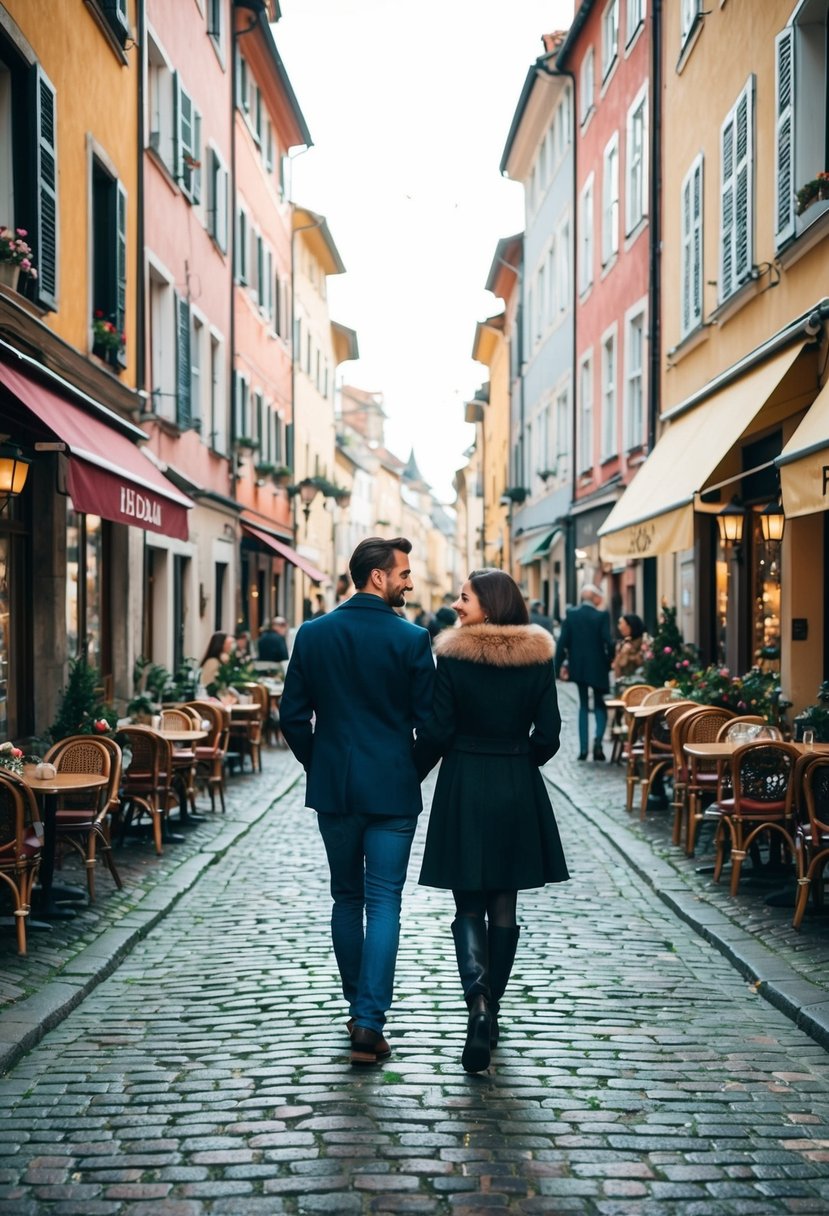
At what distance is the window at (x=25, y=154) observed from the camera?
11.4 m

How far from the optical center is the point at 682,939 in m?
7.79

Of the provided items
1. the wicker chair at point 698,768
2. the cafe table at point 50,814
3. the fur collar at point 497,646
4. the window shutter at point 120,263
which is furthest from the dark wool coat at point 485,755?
the window shutter at point 120,263

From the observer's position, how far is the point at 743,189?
13.9 metres

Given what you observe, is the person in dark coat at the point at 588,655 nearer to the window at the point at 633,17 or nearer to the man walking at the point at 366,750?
the window at the point at 633,17

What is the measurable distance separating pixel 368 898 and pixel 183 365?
15.2 meters

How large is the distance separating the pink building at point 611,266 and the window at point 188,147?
20.3ft

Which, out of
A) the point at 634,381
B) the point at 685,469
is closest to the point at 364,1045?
the point at 685,469

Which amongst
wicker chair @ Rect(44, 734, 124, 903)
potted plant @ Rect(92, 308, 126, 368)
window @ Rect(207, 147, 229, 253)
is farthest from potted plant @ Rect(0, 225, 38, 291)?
window @ Rect(207, 147, 229, 253)

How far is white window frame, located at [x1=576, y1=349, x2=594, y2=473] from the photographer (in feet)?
84.7

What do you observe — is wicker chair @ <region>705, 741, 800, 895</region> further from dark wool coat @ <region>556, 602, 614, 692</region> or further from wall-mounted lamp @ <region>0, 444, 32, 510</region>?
dark wool coat @ <region>556, 602, 614, 692</region>

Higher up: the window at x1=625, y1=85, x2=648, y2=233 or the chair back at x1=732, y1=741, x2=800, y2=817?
the window at x1=625, y1=85, x2=648, y2=233

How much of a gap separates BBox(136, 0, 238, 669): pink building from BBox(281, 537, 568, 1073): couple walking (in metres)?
10.5

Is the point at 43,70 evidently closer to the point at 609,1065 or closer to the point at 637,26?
the point at 609,1065

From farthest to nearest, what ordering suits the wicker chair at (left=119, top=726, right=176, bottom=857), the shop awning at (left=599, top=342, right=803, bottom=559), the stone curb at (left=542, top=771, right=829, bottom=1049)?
1. the shop awning at (left=599, top=342, right=803, bottom=559)
2. the wicker chair at (left=119, top=726, right=176, bottom=857)
3. the stone curb at (left=542, top=771, right=829, bottom=1049)
